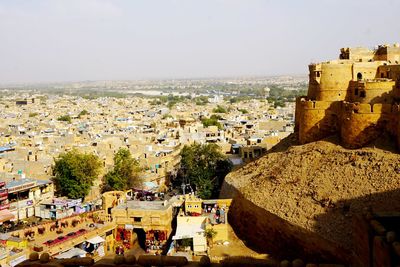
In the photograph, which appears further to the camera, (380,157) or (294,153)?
(294,153)

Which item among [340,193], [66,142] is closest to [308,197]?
[340,193]

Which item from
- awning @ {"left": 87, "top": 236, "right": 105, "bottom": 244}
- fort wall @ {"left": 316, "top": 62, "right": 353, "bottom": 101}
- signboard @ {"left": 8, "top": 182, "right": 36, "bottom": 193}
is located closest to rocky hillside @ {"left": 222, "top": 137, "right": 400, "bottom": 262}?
fort wall @ {"left": 316, "top": 62, "right": 353, "bottom": 101}

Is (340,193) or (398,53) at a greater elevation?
(398,53)

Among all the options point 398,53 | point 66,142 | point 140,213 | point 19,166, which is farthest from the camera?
point 66,142

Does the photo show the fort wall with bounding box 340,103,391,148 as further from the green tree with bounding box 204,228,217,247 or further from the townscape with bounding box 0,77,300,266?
the green tree with bounding box 204,228,217,247

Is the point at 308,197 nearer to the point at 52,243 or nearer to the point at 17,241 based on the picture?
the point at 52,243

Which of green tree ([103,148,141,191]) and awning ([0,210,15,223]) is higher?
green tree ([103,148,141,191])
